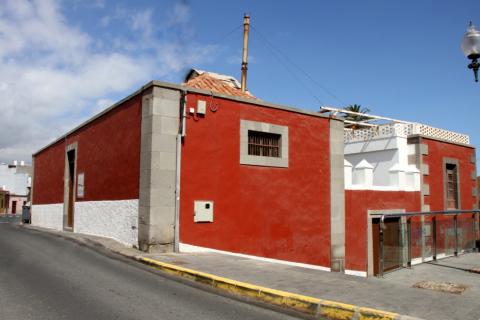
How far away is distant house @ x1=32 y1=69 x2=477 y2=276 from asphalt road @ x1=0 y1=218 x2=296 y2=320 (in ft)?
7.90

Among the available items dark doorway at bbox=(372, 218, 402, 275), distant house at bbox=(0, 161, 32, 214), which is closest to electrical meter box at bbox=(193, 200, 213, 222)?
dark doorway at bbox=(372, 218, 402, 275)

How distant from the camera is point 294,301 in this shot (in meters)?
6.17

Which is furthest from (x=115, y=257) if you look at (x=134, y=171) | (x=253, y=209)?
(x=253, y=209)

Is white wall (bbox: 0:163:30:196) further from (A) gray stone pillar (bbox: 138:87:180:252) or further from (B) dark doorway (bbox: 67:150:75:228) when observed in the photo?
(A) gray stone pillar (bbox: 138:87:180:252)

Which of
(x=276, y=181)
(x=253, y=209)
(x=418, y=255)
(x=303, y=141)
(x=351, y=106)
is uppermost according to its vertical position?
(x=351, y=106)

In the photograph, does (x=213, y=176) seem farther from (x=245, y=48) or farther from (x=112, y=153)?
(x=245, y=48)

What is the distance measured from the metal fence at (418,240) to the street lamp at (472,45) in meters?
4.32

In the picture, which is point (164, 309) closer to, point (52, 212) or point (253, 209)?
point (253, 209)

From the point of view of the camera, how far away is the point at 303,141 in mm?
14266

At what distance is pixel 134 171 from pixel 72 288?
5.39 m

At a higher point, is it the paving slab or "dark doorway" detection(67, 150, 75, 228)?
"dark doorway" detection(67, 150, 75, 228)

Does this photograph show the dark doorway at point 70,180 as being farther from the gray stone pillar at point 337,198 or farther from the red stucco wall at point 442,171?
the red stucco wall at point 442,171

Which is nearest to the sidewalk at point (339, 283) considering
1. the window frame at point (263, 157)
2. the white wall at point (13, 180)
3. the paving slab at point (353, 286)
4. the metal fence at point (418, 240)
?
the paving slab at point (353, 286)

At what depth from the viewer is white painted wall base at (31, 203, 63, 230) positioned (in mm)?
20062
